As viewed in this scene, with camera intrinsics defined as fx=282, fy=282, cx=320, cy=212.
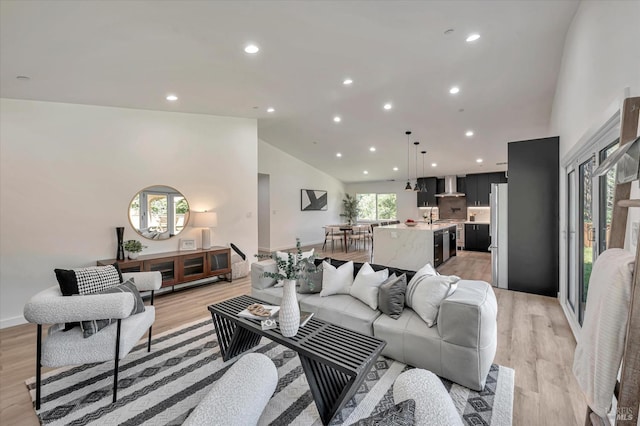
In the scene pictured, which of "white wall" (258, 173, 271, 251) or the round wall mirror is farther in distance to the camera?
"white wall" (258, 173, 271, 251)

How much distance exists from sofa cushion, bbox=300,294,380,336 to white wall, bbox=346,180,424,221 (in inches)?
327

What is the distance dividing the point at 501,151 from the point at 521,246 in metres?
3.61

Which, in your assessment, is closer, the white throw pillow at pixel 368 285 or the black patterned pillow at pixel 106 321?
the black patterned pillow at pixel 106 321

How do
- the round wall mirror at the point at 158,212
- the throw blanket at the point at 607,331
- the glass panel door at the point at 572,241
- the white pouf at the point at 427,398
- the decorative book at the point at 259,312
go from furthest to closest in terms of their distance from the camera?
1. the round wall mirror at the point at 158,212
2. the glass panel door at the point at 572,241
3. the decorative book at the point at 259,312
4. the throw blanket at the point at 607,331
5. the white pouf at the point at 427,398

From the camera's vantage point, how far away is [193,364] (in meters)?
2.40

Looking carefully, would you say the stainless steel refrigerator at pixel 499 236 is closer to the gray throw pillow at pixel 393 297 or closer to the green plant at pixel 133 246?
the gray throw pillow at pixel 393 297

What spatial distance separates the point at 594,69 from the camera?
2.30 m

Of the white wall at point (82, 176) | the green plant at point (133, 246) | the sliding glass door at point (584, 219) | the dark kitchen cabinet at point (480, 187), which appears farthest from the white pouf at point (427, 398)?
the dark kitchen cabinet at point (480, 187)

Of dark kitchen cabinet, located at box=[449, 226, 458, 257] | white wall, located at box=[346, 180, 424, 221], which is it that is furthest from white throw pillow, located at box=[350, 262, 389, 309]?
white wall, located at box=[346, 180, 424, 221]

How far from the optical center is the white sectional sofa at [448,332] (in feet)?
6.54

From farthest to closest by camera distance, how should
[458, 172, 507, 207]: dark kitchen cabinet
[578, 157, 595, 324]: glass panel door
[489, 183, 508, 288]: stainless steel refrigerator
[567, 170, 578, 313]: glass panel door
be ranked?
[458, 172, 507, 207]: dark kitchen cabinet, [489, 183, 508, 288]: stainless steel refrigerator, [567, 170, 578, 313]: glass panel door, [578, 157, 595, 324]: glass panel door

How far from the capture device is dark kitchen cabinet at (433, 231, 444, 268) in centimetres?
564

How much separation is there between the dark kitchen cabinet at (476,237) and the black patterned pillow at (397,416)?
856 centimetres

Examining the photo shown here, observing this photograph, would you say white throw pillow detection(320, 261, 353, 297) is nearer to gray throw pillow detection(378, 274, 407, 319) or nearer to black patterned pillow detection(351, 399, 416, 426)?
gray throw pillow detection(378, 274, 407, 319)
